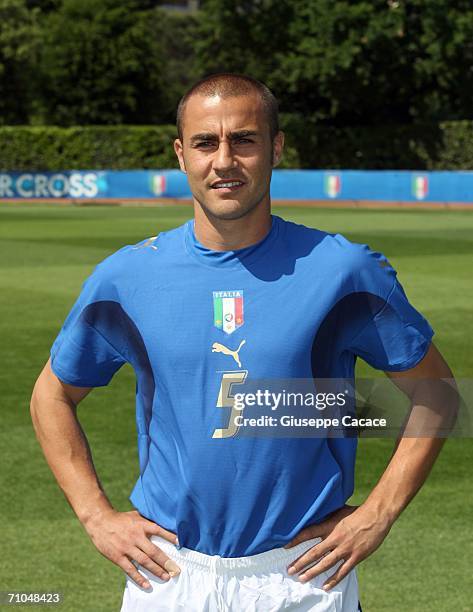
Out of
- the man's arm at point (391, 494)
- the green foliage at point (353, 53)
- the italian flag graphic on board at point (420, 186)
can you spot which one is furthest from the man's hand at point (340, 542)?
the green foliage at point (353, 53)

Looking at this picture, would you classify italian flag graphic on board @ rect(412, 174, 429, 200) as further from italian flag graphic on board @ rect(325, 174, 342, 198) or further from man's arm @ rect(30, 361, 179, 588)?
man's arm @ rect(30, 361, 179, 588)

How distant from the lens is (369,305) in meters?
3.27

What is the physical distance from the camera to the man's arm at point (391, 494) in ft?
10.6

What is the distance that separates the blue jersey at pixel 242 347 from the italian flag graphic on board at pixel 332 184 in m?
44.0

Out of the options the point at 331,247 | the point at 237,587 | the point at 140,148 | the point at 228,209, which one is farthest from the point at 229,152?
the point at 140,148

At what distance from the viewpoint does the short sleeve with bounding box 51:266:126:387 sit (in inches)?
132

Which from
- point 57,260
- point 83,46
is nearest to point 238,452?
point 57,260

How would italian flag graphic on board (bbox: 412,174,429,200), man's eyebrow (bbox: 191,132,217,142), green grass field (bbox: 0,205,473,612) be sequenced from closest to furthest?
man's eyebrow (bbox: 191,132,217,142)
green grass field (bbox: 0,205,473,612)
italian flag graphic on board (bbox: 412,174,429,200)

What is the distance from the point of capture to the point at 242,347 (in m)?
3.18

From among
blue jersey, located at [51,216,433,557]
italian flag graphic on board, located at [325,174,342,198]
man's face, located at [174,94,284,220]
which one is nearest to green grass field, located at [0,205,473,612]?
blue jersey, located at [51,216,433,557]

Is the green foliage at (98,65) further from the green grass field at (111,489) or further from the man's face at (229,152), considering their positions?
the man's face at (229,152)

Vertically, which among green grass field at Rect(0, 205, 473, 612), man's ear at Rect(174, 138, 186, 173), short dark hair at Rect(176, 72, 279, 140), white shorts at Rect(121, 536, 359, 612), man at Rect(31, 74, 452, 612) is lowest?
green grass field at Rect(0, 205, 473, 612)

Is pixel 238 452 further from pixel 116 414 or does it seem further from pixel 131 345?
pixel 116 414

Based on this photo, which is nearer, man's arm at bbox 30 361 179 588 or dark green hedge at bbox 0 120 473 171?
man's arm at bbox 30 361 179 588
